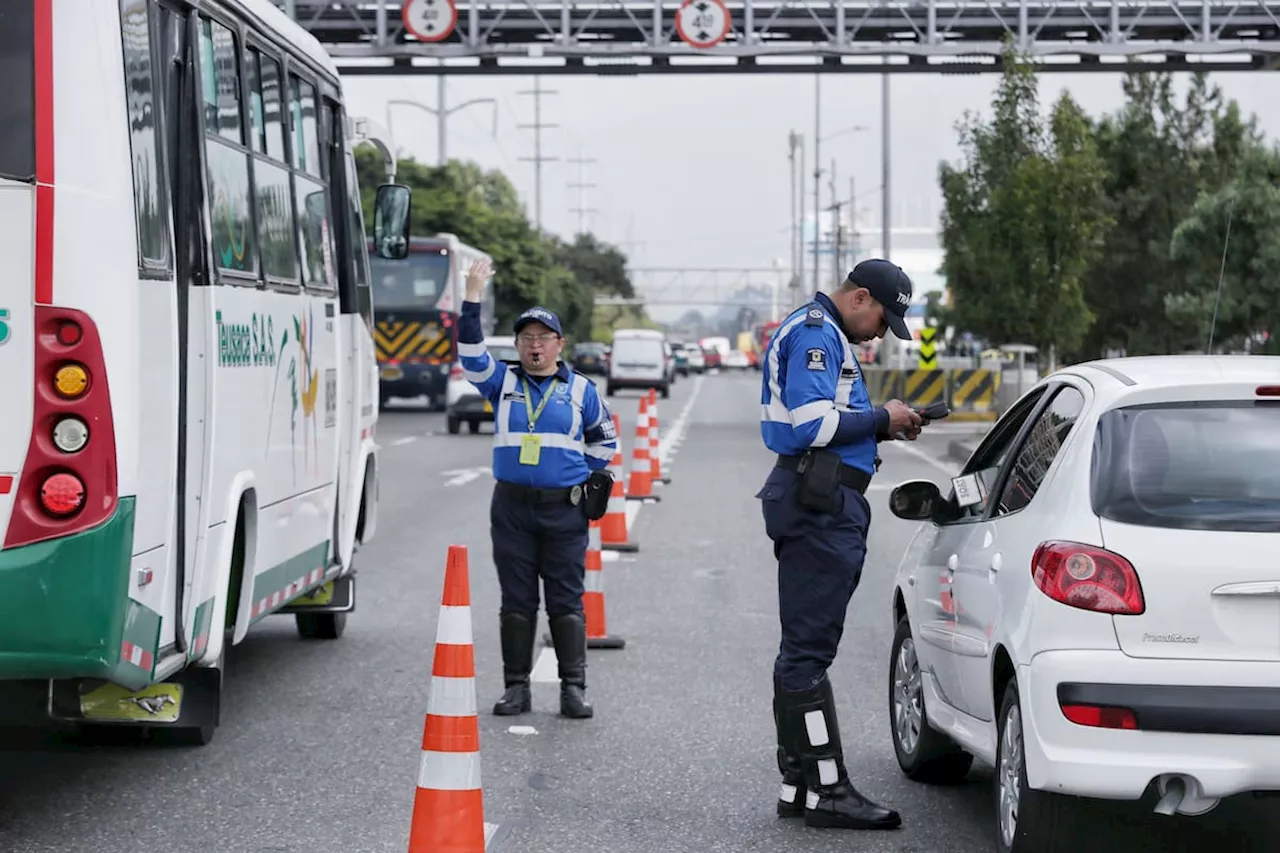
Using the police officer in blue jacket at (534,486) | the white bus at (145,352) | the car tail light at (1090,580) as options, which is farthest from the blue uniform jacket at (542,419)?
the car tail light at (1090,580)

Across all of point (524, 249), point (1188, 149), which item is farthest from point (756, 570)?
point (524, 249)

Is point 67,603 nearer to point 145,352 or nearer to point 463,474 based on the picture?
point 145,352

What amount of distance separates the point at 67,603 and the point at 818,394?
7.87ft

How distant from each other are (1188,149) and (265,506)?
38.5 m

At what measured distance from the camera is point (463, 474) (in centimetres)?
2480

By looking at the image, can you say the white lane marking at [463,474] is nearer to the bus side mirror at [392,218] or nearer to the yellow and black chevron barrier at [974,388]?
the bus side mirror at [392,218]

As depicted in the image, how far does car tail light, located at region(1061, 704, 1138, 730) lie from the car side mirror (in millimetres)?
1539

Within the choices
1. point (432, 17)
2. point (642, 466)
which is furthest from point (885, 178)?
point (642, 466)

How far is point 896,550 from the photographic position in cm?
1625

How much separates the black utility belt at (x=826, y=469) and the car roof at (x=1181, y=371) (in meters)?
0.74

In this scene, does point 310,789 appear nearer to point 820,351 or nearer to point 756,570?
point 820,351

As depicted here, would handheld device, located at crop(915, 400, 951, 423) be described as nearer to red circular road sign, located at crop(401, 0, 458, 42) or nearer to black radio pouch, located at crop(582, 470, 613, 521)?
black radio pouch, located at crop(582, 470, 613, 521)

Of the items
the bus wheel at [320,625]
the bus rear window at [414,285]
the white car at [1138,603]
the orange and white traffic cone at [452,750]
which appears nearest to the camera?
the white car at [1138,603]

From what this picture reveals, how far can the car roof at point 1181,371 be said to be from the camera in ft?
19.1
